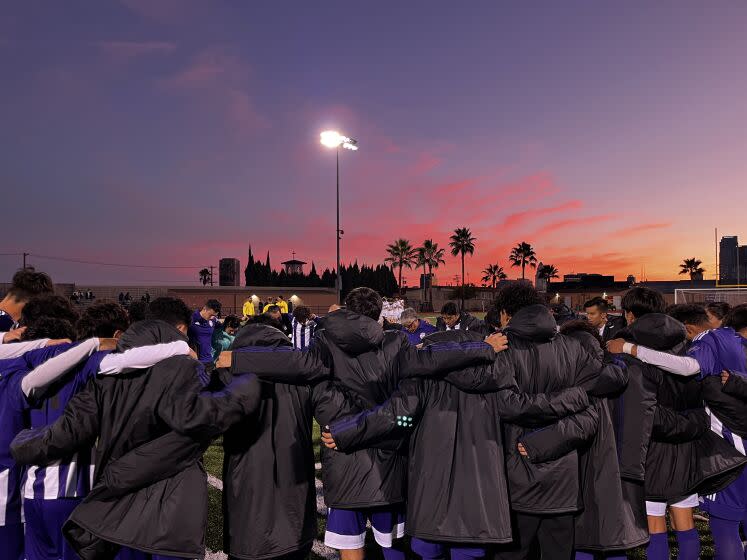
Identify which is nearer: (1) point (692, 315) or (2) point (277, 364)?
(2) point (277, 364)

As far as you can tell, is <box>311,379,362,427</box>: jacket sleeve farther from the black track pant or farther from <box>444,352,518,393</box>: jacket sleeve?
the black track pant

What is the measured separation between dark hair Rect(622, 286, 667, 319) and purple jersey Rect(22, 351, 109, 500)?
364 centimetres

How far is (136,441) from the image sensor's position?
8.27 feet

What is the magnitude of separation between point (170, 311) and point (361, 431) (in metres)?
1.43

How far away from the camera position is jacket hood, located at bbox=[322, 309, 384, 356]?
3057 millimetres

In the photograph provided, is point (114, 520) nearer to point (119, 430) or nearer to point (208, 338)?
point (119, 430)

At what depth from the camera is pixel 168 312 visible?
3.04 m

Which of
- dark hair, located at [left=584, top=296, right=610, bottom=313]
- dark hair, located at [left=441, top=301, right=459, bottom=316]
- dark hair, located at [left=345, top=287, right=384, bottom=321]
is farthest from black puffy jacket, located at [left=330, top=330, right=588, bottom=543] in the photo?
dark hair, located at [left=441, top=301, right=459, bottom=316]

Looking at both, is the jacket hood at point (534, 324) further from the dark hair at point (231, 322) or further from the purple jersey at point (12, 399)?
the dark hair at point (231, 322)

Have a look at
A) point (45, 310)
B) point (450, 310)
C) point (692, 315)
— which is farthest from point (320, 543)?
point (450, 310)

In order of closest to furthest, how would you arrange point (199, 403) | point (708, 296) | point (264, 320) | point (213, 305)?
point (199, 403) → point (264, 320) → point (213, 305) → point (708, 296)

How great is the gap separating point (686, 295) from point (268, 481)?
2362cm

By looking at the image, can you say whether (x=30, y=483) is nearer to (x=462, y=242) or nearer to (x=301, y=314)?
(x=301, y=314)

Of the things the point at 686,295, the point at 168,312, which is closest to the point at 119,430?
the point at 168,312
